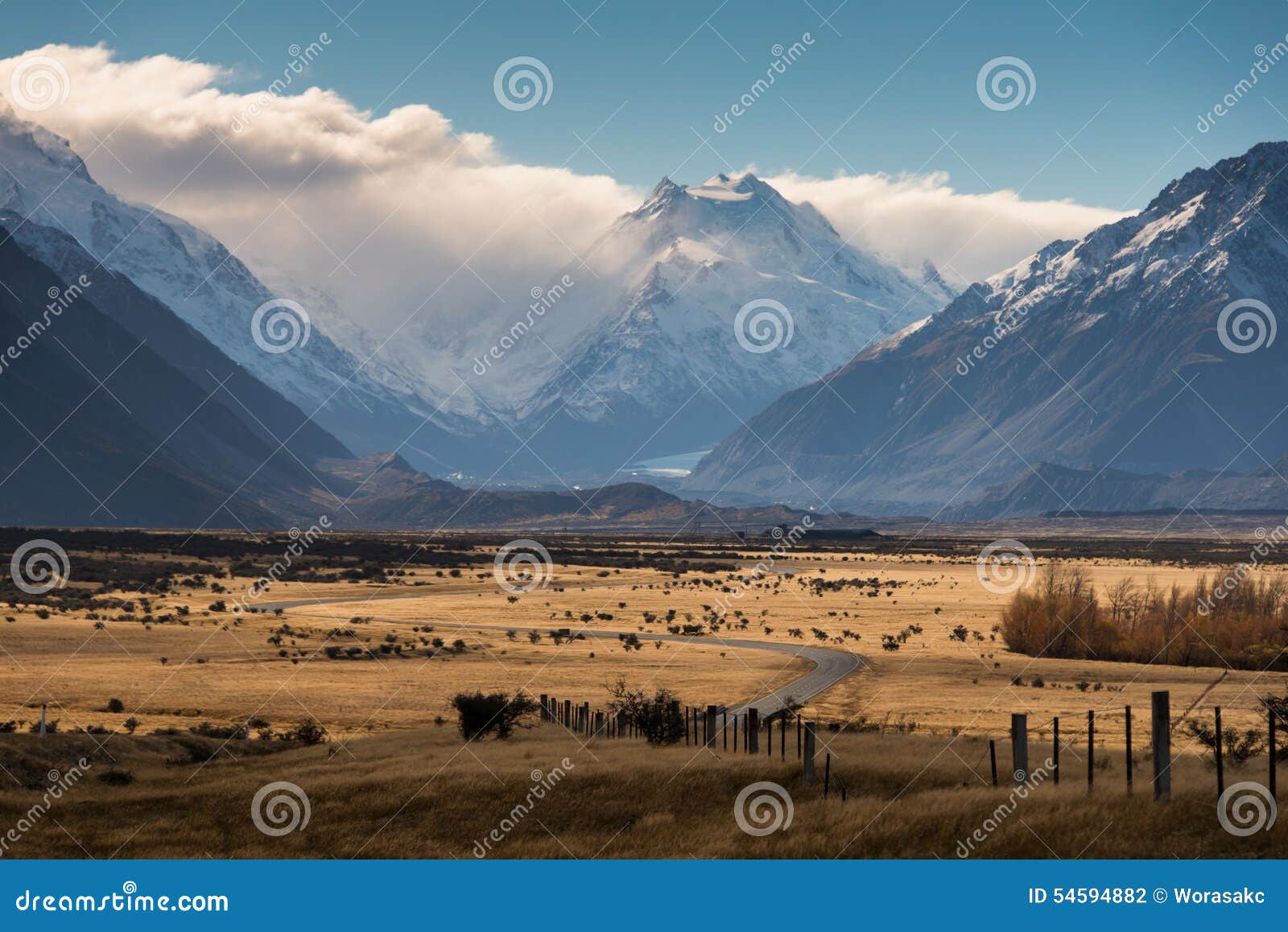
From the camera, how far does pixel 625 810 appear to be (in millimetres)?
28156

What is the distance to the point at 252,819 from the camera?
28719 mm

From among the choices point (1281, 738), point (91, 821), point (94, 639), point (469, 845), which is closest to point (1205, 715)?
point (1281, 738)

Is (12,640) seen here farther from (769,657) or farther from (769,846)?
(769,846)

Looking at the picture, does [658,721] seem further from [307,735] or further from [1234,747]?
[1234,747]

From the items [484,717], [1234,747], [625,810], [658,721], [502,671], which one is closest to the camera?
[625,810]

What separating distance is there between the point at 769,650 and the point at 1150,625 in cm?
2534

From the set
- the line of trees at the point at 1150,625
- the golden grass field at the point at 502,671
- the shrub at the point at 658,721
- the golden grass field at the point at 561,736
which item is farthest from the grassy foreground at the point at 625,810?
the line of trees at the point at 1150,625

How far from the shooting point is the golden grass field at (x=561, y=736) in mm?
25469

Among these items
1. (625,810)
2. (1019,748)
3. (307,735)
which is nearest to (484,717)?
(307,735)

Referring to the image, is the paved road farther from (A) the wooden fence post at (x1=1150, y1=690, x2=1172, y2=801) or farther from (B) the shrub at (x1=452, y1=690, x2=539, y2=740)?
(A) the wooden fence post at (x1=1150, y1=690, x2=1172, y2=801)

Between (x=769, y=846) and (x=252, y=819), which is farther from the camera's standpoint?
(x=252, y=819)

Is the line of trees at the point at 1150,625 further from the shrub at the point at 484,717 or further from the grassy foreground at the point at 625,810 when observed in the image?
the grassy foreground at the point at 625,810

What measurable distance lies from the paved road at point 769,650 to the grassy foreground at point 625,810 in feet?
60.3

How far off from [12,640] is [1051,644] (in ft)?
210
